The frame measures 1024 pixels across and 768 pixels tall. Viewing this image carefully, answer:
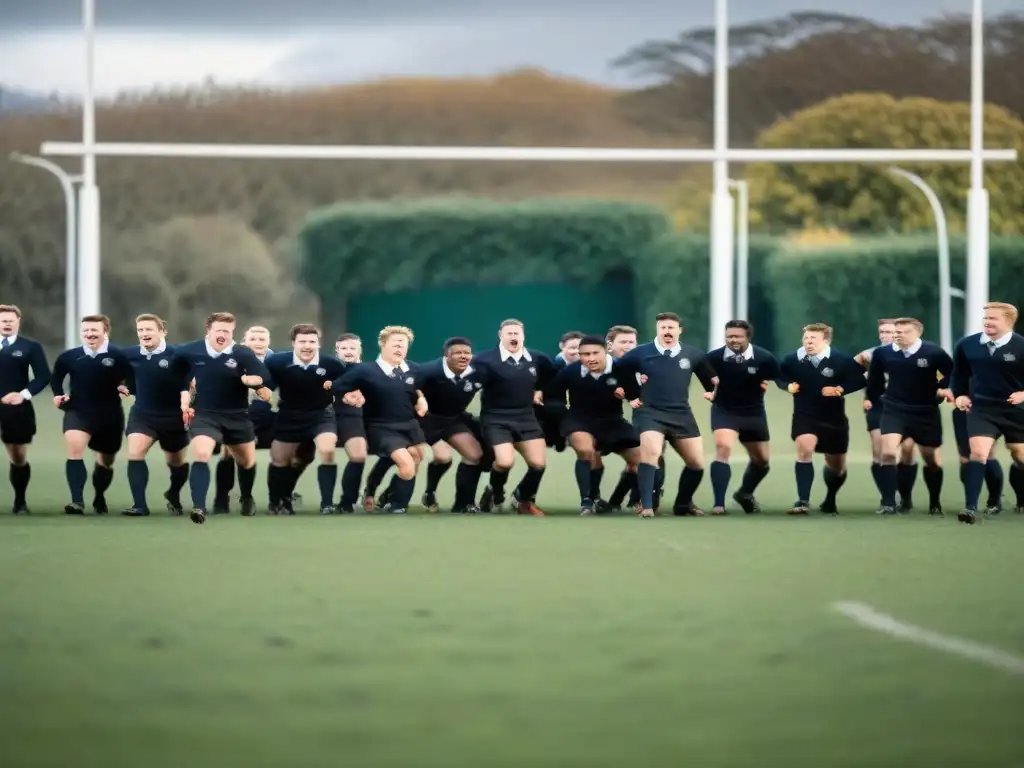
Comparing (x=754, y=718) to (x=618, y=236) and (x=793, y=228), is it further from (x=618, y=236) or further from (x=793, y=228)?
(x=793, y=228)

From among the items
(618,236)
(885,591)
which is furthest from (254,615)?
(618,236)

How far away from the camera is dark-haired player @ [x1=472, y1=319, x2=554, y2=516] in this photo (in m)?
18.3

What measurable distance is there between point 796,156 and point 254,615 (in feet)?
66.0

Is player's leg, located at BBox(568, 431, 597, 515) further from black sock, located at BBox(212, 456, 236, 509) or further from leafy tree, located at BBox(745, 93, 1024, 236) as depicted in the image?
leafy tree, located at BBox(745, 93, 1024, 236)

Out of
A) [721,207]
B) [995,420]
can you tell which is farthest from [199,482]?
[721,207]

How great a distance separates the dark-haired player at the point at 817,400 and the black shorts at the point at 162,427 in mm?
4947

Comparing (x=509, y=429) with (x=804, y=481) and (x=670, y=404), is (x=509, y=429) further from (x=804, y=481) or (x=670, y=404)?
(x=804, y=481)

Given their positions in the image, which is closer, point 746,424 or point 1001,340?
point 1001,340

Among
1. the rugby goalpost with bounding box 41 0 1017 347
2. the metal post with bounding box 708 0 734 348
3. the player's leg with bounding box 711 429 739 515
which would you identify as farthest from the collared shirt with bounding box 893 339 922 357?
the metal post with bounding box 708 0 734 348

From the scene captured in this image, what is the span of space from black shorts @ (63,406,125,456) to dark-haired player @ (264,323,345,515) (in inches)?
50.7

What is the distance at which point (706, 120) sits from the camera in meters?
67.7

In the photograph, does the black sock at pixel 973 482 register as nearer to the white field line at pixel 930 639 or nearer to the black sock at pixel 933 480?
the black sock at pixel 933 480

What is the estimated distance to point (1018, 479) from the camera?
18.1 meters

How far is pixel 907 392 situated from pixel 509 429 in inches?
128
